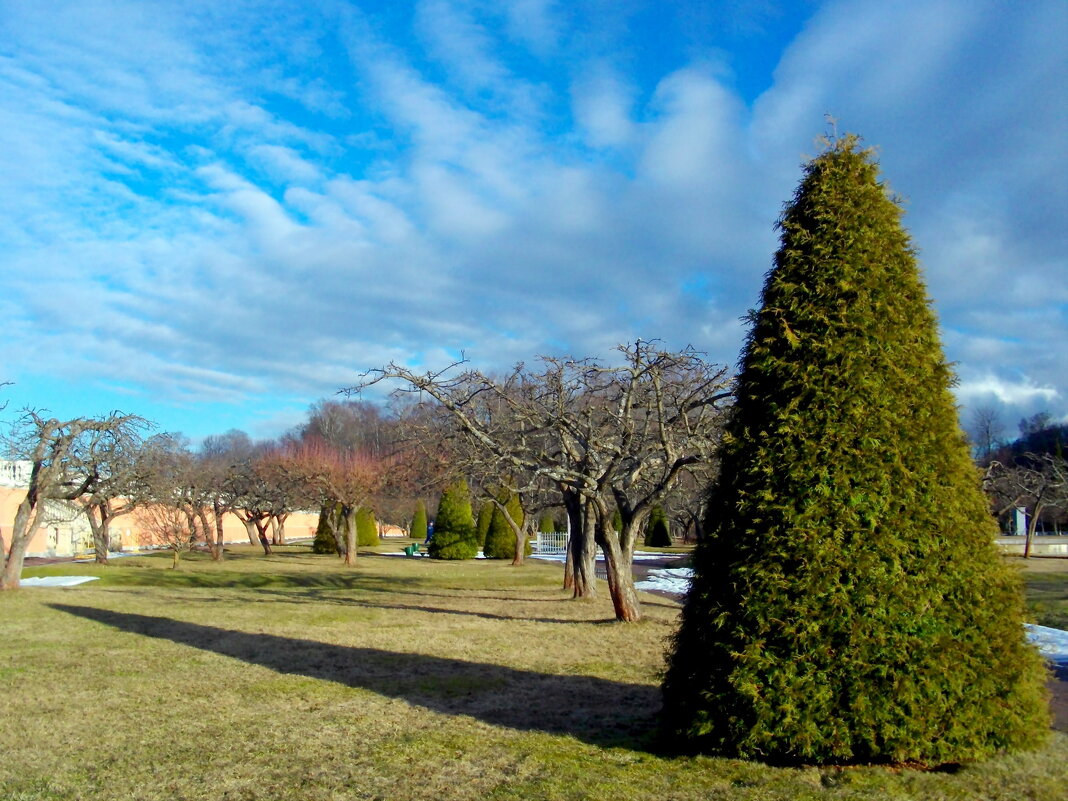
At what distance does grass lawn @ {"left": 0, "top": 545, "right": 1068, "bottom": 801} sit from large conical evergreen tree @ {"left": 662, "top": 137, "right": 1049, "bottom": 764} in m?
0.32

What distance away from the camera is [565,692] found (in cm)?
791

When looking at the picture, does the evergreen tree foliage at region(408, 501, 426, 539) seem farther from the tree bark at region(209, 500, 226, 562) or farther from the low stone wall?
the low stone wall

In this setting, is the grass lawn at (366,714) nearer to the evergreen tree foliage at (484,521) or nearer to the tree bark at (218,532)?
the tree bark at (218,532)

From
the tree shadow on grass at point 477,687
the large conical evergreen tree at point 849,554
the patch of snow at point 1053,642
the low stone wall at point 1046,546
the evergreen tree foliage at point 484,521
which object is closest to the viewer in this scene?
the large conical evergreen tree at point 849,554

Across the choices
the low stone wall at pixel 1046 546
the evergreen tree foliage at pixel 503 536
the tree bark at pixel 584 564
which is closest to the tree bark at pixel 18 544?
the tree bark at pixel 584 564

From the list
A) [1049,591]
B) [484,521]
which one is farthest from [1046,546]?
[484,521]

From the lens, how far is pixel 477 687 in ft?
26.8

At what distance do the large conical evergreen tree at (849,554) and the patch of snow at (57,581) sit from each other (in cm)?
2185

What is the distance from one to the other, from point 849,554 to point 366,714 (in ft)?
14.6

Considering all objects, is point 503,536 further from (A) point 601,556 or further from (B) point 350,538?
(B) point 350,538

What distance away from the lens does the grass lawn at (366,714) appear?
188 inches

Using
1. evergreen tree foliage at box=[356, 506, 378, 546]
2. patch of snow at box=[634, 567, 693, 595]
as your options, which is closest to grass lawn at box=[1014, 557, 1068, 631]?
patch of snow at box=[634, 567, 693, 595]

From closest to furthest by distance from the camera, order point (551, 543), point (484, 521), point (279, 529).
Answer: point (484, 521) < point (551, 543) < point (279, 529)

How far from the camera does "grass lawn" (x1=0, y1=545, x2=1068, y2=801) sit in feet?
15.7
